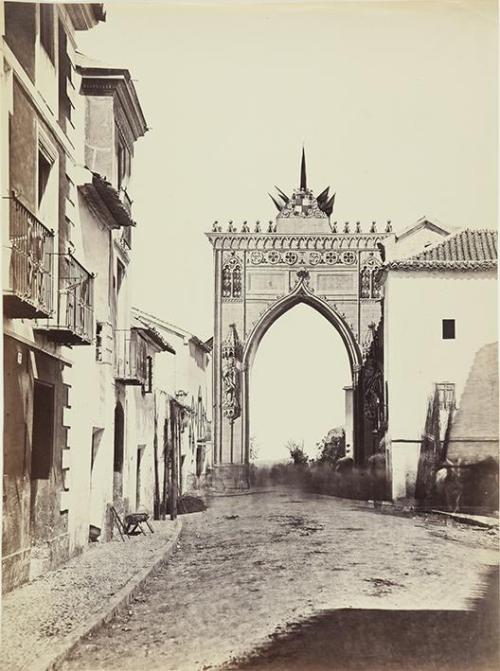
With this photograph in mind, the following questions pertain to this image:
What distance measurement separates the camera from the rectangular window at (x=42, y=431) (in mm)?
5281

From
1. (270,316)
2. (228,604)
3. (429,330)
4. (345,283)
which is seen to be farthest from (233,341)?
(228,604)

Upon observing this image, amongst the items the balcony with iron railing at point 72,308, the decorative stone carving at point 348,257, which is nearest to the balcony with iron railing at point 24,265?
the balcony with iron railing at point 72,308

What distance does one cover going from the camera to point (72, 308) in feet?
18.0

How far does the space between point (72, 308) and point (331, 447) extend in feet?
5.58

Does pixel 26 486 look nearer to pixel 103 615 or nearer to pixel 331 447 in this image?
pixel 103 615

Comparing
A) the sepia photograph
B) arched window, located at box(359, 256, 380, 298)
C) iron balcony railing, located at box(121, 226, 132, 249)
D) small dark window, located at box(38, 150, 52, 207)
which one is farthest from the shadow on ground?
small dark window, located at box(38, 150, 52, 207)

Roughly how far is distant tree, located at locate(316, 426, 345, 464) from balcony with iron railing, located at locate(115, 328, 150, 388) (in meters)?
1.15

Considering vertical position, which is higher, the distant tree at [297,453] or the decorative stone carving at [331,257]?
the decorative stone carving at [331,257]

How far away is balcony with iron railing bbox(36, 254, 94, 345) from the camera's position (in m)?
5.14

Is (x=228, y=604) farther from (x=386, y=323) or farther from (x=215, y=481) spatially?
(x=386, y=323)

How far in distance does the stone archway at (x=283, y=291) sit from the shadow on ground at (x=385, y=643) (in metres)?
1.02

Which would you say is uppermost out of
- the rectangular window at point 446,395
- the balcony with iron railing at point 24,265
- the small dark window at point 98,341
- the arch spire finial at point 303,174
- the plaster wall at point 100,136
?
the plaster wall at point 100,136

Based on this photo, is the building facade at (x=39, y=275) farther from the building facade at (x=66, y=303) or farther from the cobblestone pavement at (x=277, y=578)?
the cobblestone pavement at (x=277, y=578)

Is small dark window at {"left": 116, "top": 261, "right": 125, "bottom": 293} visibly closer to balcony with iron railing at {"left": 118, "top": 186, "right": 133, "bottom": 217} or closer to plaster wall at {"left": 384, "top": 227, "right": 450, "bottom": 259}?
balcony with iron railing at {"left": 118, "top": 186, "right": 133, "bottom": 217}
